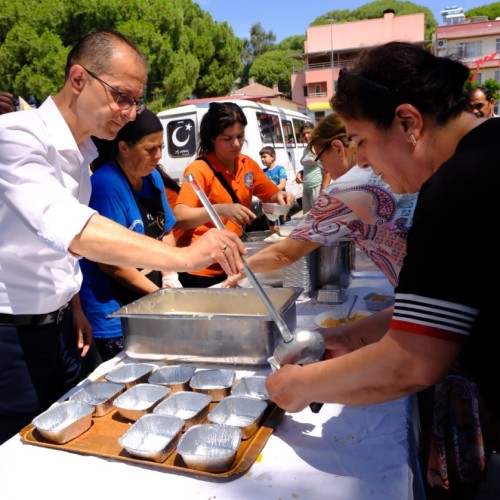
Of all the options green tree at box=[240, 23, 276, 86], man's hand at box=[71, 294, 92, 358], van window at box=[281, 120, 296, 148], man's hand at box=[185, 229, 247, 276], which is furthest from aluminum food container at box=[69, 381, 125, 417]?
green tree at box=[240, 23, 276, 86]

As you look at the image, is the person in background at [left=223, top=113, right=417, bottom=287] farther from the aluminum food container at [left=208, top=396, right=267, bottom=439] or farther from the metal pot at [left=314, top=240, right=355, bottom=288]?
the aluminum food container at [left=208, top=396, right=267, bottom=439]

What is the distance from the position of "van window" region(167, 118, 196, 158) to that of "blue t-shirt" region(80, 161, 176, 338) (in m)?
4.88

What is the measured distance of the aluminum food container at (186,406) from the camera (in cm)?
101

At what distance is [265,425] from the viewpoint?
99 centimetres

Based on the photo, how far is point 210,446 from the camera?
898 millimetres

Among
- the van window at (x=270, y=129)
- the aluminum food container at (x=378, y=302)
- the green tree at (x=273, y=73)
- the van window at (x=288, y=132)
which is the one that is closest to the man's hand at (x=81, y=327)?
the aluminum food container at (x=378, y=302)

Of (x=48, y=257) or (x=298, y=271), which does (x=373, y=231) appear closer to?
(x=298, y=271)

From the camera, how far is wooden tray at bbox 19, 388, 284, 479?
2.78ft

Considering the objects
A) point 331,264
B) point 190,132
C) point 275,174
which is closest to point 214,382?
point 331,264

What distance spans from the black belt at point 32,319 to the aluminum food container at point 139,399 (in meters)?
0.39

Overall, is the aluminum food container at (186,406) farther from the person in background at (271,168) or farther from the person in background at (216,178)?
the person in background at (271,168)

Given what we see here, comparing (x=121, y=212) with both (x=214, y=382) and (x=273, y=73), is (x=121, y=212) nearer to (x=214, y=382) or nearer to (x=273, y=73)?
(x=214, y=382)

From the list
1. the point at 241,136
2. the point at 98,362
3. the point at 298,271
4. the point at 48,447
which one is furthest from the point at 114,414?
the point at 241,136

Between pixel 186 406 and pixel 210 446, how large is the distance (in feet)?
0.56
